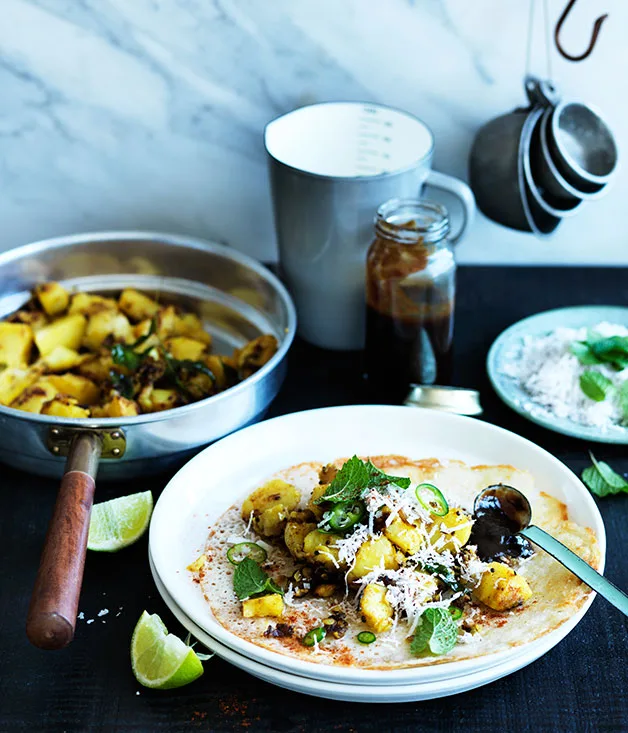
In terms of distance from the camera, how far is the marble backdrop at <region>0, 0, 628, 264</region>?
5.27ft

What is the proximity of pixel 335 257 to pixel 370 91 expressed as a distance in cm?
36

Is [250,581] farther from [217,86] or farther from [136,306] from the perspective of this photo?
[217,86]

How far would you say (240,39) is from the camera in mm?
1623

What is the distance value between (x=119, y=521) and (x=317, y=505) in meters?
0.28

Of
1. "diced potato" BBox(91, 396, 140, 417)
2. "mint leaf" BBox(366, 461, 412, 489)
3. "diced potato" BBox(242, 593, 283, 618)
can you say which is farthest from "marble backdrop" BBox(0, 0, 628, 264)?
"diced potato" BBox(242, 593, 283, 618)

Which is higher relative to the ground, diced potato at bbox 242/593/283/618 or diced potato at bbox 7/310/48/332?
diced potato at bbox 242/593/283/618

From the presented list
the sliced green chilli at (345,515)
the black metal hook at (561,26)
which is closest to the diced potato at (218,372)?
the sliced green chilli at (345,515)

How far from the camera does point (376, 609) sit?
1.04 m

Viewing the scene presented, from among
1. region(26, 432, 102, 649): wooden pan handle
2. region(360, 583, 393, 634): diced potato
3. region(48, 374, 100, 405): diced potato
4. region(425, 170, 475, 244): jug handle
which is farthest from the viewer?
region(425, 170, 475, 244): jug handle

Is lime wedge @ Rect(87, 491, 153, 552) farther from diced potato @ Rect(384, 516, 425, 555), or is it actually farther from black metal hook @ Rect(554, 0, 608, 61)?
black metal hook @ Rect(554, 0, 608, 61)

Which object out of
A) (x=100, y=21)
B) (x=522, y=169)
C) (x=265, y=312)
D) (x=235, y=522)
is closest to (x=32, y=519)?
(x=235, y=522)

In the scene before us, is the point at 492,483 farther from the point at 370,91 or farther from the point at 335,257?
the point at 370,91

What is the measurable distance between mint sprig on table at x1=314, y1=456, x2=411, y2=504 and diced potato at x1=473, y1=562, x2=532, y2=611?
0.15 meters

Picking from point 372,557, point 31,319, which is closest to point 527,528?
point 372,557
